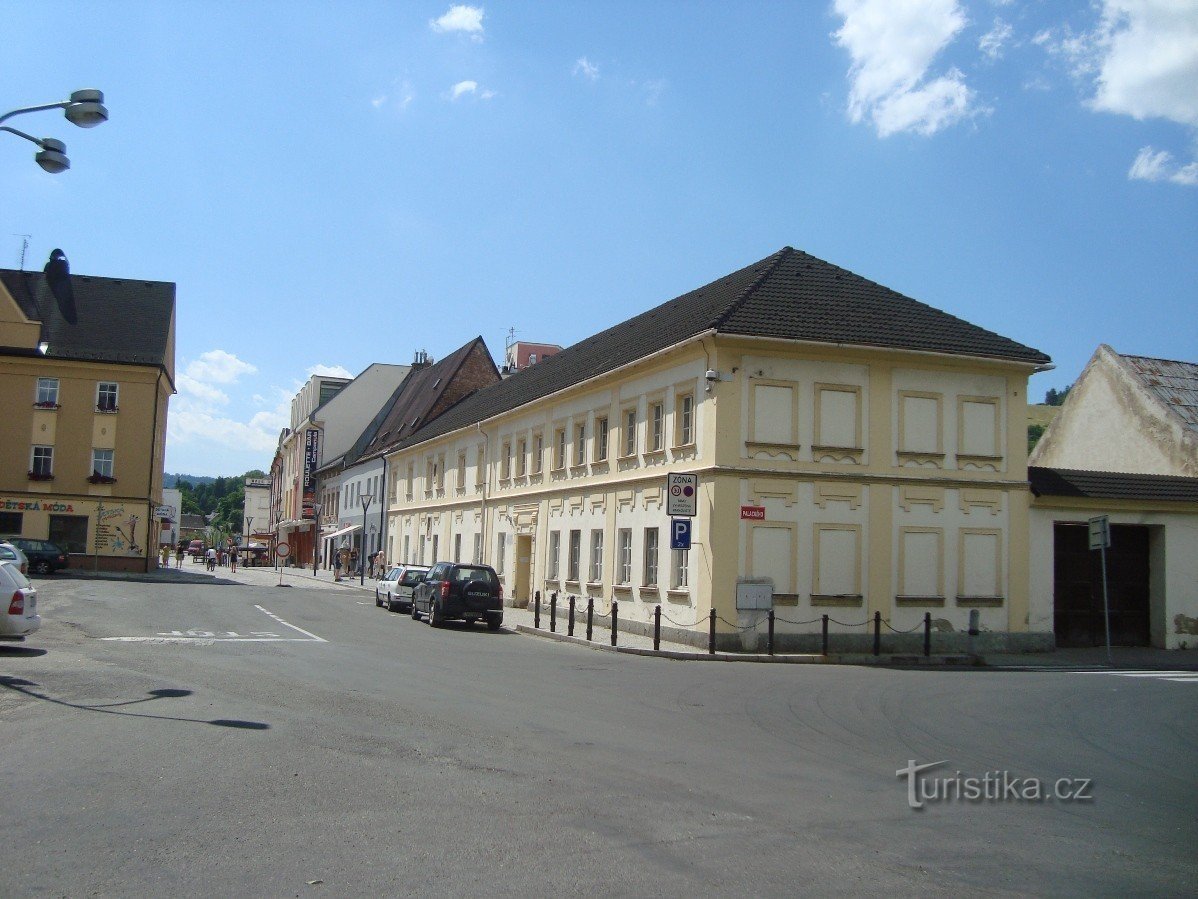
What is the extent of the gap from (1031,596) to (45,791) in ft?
75.4

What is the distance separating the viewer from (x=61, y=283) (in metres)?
54.5

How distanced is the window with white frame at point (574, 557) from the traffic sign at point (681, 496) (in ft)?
28.8

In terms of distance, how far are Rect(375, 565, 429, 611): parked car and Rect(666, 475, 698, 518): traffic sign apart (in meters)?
13.1

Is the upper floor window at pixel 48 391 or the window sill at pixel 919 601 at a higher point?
the upper floor window at pixel 48 391

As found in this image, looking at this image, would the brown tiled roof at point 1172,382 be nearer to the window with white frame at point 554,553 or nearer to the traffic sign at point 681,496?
the traffic sign at point 681,496

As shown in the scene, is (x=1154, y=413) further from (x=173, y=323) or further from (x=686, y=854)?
(x=173, y=323)

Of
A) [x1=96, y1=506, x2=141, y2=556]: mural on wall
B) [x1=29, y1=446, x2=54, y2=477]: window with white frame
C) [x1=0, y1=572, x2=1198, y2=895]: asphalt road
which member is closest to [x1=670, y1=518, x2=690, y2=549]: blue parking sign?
[x1=0, y1=572, x2=1198, y2=895]: asphalt road

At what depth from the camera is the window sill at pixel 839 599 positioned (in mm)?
23953

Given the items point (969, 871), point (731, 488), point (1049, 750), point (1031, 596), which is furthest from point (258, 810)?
point (1031, 596)

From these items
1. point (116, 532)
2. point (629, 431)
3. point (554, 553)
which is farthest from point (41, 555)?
point (629, 431)

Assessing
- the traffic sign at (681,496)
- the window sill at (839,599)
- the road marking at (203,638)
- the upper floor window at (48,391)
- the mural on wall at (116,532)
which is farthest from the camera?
the upper floor window at (48,391)

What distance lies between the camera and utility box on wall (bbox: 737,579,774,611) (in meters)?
23.2

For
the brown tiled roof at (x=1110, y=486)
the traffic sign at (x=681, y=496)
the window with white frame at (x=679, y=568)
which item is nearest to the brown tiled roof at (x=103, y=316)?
the window with white frame at (x=679, y=568)

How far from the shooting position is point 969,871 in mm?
6535
